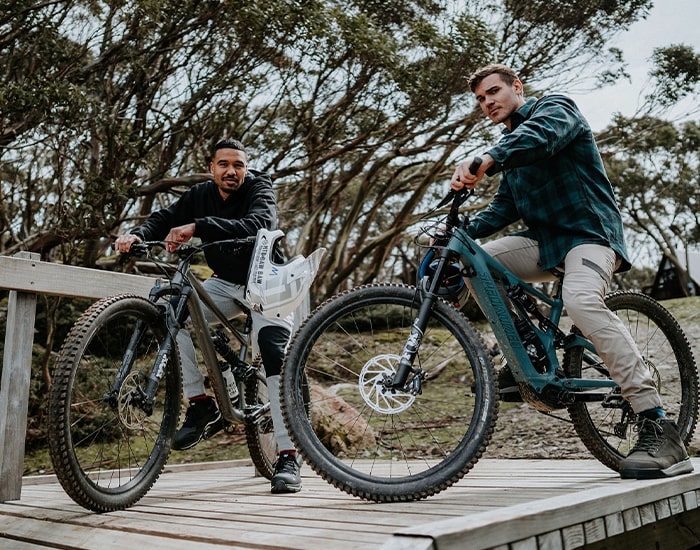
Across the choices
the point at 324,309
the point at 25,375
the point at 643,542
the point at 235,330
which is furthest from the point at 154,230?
the point at 643,542

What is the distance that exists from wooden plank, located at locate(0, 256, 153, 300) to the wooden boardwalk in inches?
37.5

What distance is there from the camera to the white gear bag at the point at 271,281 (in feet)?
9.40

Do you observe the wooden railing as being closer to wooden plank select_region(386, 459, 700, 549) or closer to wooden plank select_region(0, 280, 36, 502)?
wooden plank select_region(0, 280, 36, 502)

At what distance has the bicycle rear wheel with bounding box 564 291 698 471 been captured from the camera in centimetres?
280

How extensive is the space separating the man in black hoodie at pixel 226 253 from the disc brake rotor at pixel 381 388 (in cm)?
77

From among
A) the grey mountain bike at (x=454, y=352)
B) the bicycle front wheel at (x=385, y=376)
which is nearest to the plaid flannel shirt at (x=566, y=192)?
the grey mountain bike at (x=454, y=352)

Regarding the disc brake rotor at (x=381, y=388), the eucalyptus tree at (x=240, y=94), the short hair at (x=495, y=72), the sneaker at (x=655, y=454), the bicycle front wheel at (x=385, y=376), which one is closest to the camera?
the bicycle front wheel at (x=385, y=376)

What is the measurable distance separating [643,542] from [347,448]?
12.7 feet

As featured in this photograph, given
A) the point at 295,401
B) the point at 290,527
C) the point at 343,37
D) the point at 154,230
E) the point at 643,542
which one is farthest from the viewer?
the point at 343,37

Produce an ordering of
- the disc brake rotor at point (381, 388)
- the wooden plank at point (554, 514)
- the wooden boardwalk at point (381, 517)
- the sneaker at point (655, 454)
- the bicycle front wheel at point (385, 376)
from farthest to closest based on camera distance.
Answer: the sneaker at point (655, 454)
the disc brake rotor at point (381, 388)
the bicycle front wheel at point (385, 376)
the wooden boardwalk at point (381, 517)
the wooden plank at point (554, 514)

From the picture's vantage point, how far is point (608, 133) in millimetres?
13984

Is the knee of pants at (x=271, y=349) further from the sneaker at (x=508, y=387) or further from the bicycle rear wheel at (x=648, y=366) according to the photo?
the bicycle rear wheel at (x=648, y=366)

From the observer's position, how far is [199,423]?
2.92 m

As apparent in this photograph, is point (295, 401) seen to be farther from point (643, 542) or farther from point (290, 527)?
point (643, 542)
